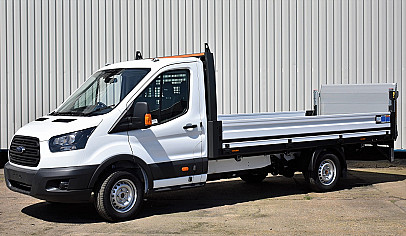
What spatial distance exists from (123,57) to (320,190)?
20.5 ft

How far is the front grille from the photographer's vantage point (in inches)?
336

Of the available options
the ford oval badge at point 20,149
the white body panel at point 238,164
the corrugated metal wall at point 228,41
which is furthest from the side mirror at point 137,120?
the corrugated metal wall at point 228,41

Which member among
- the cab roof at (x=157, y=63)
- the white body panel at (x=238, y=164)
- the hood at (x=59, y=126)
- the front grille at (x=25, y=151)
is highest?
the cab roof at (x=157, y=63)

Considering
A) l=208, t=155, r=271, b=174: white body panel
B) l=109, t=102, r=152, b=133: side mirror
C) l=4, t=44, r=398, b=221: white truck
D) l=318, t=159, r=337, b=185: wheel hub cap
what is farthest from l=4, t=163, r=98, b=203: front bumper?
l=318, t=159, r=337, b=185: wheel hub cap

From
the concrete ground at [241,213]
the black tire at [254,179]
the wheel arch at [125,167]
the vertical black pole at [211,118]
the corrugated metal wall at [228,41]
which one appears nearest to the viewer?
the concrete ground at [241,213]

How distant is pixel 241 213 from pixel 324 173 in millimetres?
2521

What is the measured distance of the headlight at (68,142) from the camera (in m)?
8.39

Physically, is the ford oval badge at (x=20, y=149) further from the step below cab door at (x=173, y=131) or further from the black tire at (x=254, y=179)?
the black tire at (x=254, y=179)

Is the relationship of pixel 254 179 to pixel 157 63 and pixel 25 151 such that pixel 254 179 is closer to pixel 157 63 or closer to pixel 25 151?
pixel 157 63

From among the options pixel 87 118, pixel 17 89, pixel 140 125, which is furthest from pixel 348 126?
pixel 17 89

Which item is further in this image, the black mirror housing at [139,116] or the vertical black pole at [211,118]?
the vertical black pole at [211,118]

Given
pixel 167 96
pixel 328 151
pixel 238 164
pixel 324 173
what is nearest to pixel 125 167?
pixel 167 96

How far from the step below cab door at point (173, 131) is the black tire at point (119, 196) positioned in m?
0.35

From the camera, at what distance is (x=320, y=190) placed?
11.1m
